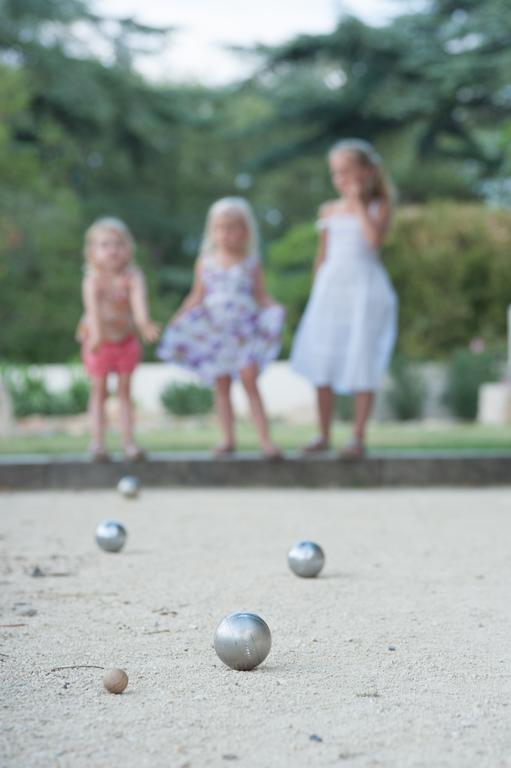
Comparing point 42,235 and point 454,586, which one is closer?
point 454,586

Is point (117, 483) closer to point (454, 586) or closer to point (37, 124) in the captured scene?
point (454, 586)

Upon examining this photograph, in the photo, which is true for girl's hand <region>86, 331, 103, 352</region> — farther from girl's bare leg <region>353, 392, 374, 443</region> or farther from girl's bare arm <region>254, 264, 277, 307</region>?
girl's bare leg <region>353, 392, 374, 443</region>

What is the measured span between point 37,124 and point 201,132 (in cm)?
638

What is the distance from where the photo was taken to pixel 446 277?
58.0 feet

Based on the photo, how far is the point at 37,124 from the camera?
24422 mm

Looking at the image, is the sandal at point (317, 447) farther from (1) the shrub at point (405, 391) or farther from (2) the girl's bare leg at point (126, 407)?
(1) the shrub at point (405, 391)

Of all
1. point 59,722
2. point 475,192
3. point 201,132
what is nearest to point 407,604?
point 59,722

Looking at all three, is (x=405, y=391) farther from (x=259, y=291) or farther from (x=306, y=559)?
(x=306, y=559)

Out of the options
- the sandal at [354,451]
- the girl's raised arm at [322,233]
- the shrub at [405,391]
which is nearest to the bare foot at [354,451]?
the sandal at [354,451]

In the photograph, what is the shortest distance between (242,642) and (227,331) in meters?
4.69

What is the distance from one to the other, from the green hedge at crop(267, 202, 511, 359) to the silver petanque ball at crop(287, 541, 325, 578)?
13.7 m

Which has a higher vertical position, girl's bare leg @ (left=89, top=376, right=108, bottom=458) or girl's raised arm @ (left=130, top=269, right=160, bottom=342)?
girl's raised arm @ (left=130, top=269, right=160, bottom=342)

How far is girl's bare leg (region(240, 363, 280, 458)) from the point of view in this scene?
698cm

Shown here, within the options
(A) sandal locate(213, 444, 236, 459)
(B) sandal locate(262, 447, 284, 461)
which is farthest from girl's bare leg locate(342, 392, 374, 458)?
(A) sandal locate(213, 444, 236, 459)
